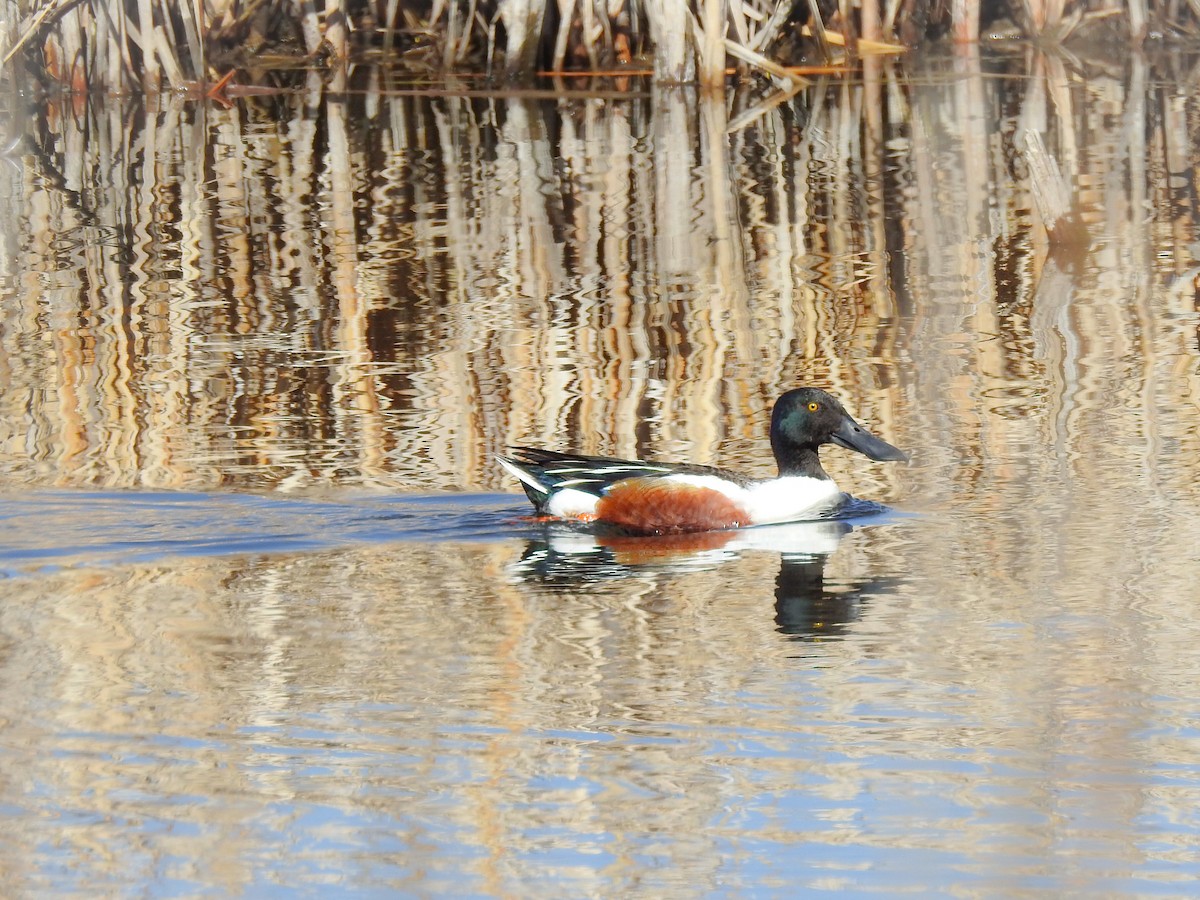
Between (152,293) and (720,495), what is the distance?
4121 millimetres

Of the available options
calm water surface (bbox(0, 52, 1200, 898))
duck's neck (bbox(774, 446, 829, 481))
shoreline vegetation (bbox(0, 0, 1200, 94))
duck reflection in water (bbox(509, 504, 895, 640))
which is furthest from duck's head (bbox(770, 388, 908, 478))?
shoreline vegetation (bbox(0, 0, 1200, 94))

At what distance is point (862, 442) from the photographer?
250 inches

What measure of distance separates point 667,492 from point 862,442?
710 mm

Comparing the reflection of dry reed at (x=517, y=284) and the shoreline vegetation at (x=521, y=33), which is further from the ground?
the shoreline vegetation at (x=521, y=33)

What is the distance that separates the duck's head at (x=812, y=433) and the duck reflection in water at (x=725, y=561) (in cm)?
28

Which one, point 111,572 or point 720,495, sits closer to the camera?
point 111,572

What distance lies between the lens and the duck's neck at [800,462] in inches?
247

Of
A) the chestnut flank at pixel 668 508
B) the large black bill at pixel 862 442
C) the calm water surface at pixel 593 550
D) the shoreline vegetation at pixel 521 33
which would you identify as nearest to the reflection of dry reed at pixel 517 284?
the calm water surface at pixel 593 550

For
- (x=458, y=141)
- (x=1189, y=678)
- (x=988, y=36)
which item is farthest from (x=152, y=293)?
(x=988, y=36)

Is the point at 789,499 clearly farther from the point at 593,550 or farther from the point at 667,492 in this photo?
the point at 593,550

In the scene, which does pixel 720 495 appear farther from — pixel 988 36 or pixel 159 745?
pixel 988 36

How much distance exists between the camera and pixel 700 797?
12.2 ft

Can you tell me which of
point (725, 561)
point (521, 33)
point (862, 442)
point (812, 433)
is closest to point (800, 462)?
point (812, 433)

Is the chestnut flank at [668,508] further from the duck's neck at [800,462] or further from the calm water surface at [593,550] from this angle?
the duck's neck at [800,462]
